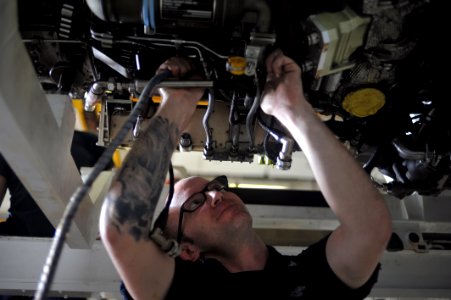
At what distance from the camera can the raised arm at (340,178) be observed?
1.04 m

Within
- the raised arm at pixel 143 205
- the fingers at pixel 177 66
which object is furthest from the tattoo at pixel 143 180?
the fingers at pixel 177 66

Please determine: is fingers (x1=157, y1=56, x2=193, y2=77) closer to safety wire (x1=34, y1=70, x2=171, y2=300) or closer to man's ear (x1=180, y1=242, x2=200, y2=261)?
safety wire (x1=34, y1=70, x2=171, y2=300)

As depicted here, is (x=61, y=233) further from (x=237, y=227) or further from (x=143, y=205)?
(x=237, y=227)

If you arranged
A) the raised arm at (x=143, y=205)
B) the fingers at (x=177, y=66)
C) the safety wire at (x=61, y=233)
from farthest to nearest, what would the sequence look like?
the fingers at (x=177, y=66) → the raised arm at (x=143, y=205) → the safety wire at (x=61, y=233)

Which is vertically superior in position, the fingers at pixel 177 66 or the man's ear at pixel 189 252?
the fingers at pixel 177 66

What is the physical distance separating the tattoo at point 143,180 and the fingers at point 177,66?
0.42 ft

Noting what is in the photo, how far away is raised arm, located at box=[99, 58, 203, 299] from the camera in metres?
0.89

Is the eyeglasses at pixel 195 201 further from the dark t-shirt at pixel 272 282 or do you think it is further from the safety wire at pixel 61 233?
the safety wire at pixel 61 233

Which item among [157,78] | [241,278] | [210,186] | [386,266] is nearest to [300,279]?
[241,278]

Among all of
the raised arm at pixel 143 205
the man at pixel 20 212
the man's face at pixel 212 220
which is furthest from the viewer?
the man at pixel 20 212

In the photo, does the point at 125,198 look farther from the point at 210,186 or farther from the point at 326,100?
the point at 326,100

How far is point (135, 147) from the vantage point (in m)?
0.98

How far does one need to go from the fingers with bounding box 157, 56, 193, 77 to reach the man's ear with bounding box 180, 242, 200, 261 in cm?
56

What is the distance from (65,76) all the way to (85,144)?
4.18 feet
